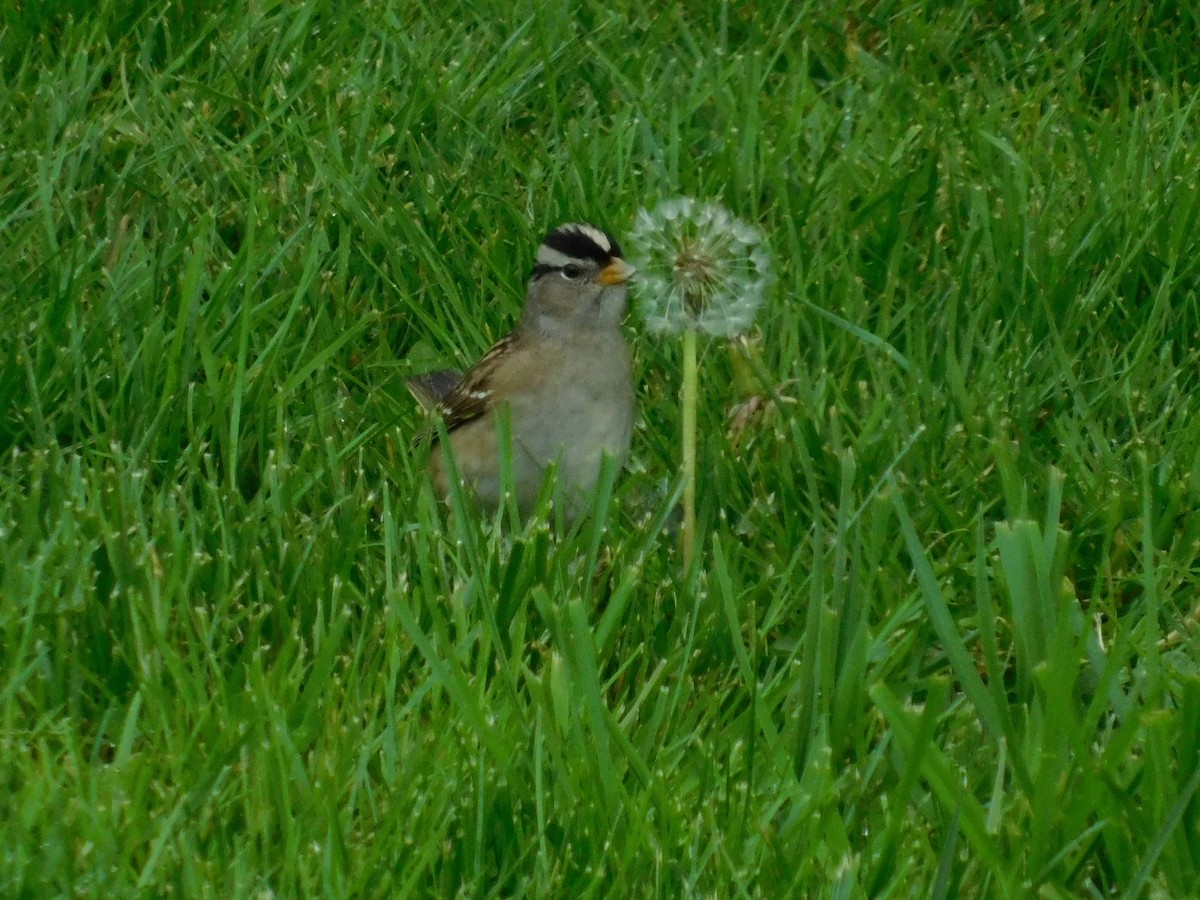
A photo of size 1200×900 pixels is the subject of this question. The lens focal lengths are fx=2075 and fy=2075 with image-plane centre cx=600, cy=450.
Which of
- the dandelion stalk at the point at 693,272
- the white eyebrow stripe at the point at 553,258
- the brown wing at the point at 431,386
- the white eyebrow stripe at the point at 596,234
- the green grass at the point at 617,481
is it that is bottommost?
the brown wing at the point at 431,386

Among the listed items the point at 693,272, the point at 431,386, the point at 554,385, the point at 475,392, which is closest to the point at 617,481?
the point at 554,385

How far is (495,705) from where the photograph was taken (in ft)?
11.3

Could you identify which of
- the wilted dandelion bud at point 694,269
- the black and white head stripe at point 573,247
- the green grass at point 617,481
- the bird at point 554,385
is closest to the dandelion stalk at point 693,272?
the wilted dandelion bud at point 694,269

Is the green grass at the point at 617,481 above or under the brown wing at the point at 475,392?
above

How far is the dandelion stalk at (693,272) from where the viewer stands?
4070mm

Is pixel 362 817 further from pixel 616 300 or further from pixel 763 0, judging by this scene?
pixel 763 0

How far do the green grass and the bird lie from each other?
146 millimetres

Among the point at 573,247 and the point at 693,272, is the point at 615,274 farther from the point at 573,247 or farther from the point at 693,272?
the point at 693,272

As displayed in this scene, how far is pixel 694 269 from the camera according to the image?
4082mm

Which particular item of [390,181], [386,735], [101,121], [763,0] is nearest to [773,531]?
[386,735]

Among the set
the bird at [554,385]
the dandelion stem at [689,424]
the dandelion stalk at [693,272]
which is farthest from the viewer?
the bird at [554,385]

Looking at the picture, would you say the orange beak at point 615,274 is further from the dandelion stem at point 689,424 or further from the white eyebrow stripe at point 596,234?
the dandelion stem at point 689,424

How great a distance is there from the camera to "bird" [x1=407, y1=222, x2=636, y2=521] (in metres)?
4.72

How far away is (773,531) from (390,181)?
2001mm
